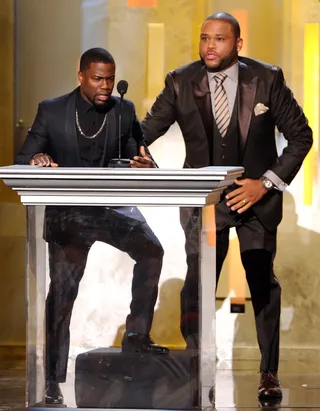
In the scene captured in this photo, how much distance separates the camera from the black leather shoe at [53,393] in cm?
394

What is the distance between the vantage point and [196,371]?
155 inches

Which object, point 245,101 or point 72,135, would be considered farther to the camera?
point 245,101

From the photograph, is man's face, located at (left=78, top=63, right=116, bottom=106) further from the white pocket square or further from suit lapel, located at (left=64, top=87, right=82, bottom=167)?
the white pocket square

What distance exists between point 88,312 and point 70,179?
437 mm

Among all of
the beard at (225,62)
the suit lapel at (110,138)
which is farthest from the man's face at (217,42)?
the suit lapel at (110,138)

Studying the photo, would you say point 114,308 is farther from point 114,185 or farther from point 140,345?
point 114,185

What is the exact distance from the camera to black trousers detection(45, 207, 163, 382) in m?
3.94

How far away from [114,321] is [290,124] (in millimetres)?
1669

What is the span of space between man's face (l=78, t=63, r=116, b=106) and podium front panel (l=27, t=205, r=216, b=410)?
3.47 feet

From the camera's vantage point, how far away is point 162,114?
5395mm

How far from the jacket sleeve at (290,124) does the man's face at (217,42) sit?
0.84 feet

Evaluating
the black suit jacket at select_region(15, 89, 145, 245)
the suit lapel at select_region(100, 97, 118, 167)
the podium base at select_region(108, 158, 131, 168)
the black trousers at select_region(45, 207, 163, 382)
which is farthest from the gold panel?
the black trousers at select_region(45, 207, 163, 382)

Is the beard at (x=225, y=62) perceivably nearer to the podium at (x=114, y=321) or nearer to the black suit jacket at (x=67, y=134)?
the black suit jacket at (x=67, y=134)

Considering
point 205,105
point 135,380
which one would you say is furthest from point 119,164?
point 205,105
